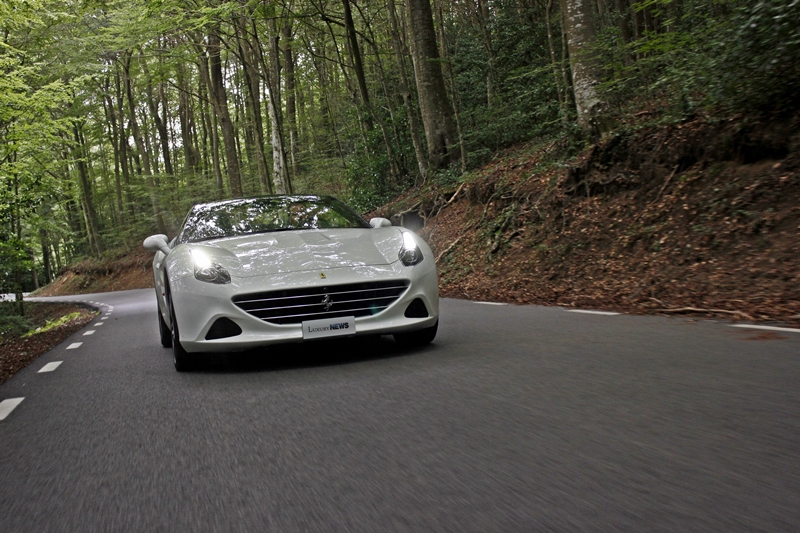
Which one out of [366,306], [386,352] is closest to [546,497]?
[366,306]

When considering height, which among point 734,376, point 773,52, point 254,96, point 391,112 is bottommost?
point 734,376

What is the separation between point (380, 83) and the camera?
28062mm

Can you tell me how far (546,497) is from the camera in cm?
245

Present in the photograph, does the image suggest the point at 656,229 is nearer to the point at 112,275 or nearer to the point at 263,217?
the point at 263,217

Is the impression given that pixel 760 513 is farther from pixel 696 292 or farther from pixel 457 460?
pixel 696 292

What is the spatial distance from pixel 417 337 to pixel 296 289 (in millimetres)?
1269

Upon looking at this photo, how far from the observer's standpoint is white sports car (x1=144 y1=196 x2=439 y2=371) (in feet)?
17.6

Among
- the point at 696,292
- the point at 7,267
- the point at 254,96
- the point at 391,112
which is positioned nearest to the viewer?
the point at 696,292

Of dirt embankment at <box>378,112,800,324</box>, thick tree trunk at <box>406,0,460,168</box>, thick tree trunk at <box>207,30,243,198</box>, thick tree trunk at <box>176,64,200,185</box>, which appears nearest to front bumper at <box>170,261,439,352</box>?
dirt embankment at <box>378,112,800,324</box>

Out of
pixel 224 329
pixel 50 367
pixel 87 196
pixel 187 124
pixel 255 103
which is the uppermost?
pixel 187 124

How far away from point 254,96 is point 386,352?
73.0 feet

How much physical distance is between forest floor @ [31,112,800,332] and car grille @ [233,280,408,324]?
344 cm

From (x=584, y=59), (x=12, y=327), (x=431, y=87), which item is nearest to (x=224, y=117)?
(x=431, y=87)

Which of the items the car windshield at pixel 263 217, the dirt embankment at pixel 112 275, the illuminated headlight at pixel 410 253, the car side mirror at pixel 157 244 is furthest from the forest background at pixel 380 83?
the car side mirror at pixel 157 244
